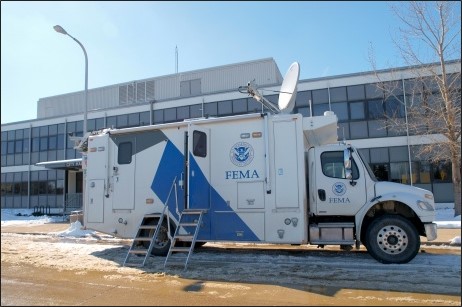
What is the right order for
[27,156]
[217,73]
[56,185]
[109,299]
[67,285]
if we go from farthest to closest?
[27,156]
[56,185]
[217,73]
[67,285]
[109,299]

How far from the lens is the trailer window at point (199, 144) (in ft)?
31.6

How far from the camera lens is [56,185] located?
33031 mm

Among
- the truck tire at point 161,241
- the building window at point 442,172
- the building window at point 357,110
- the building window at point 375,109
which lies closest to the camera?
the truck tire at point 161,241

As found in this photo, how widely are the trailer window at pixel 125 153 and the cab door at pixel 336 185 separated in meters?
4.78

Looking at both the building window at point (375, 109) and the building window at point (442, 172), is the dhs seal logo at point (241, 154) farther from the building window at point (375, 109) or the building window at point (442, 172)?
the building window at point (442, 172)

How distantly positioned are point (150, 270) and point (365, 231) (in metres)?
4.79

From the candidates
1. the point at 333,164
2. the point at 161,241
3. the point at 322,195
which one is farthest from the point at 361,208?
the point at 161,241

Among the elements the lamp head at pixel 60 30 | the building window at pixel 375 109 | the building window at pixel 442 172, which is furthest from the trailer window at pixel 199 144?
the building window at pixel 442 172

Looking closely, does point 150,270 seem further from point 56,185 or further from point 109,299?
point 56,185

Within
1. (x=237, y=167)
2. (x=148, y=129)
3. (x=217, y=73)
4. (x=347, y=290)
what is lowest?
(x=347, y=290)

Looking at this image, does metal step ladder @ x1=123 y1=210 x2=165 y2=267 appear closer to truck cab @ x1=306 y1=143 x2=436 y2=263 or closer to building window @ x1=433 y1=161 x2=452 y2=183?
truck cab @ x1=306 y1=143 x2=436 y2=263

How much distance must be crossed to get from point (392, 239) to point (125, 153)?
6811mm

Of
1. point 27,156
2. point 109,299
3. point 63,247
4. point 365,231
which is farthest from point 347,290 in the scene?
point 27,156

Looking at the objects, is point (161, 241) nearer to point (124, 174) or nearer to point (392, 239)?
point (124, 174)
